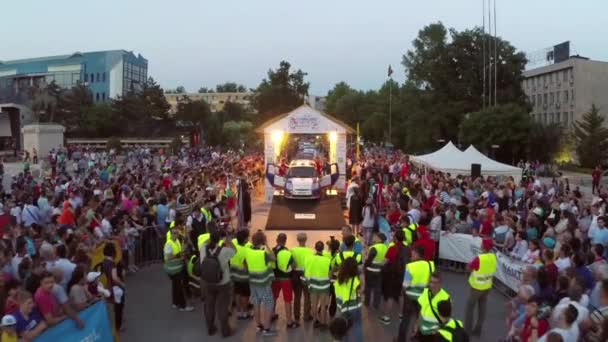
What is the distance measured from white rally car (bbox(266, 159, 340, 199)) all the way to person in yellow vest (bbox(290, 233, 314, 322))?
42.7 feet

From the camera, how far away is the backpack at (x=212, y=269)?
8.77 metres

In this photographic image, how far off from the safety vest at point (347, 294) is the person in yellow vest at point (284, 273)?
5.32 ft

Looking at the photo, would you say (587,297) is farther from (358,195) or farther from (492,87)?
(492,87)

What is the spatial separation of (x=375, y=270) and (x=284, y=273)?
5.61 ft

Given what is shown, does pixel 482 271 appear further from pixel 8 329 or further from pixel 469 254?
pixel 8 329

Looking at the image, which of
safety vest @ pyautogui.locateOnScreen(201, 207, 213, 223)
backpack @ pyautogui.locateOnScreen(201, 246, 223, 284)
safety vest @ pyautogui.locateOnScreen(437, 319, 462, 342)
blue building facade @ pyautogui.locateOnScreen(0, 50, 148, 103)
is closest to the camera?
safety vest @ pyautogui.locateOnScreen(437, 319, 462, 342)

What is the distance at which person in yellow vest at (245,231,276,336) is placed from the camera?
8891 millimetres

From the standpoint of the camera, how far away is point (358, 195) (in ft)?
56.4

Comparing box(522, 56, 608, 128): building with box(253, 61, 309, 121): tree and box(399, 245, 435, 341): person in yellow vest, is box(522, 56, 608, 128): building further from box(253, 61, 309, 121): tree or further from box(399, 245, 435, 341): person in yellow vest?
box(399, 245, 435, 341): person in yellow vest

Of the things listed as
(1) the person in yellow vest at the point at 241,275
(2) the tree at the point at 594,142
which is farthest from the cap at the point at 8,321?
(2) the tree at the point at 594,142

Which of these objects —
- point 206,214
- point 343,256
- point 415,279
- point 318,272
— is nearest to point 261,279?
point 318,272

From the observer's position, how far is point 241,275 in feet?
31.4

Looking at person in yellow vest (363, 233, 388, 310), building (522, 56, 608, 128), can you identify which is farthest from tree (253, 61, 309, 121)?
person in yellow vest (363, 233, 388, 310)

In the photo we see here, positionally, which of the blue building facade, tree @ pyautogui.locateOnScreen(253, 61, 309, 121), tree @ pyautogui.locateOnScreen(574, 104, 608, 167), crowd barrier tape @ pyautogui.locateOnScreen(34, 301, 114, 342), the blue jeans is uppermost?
the blue building facade
